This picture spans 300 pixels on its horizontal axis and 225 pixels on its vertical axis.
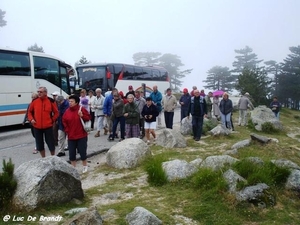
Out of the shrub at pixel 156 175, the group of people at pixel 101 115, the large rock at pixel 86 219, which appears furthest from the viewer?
the group of people at pixel 101 115

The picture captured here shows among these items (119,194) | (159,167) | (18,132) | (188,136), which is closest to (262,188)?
(159,167)

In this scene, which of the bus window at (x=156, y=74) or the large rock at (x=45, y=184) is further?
the bus window at (x=156, y=74)

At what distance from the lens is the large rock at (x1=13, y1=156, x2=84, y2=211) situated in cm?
464

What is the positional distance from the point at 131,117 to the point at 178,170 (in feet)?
12.5

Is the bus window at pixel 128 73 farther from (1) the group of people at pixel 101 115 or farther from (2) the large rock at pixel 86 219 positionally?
(2) the large rock at pixel 86 219

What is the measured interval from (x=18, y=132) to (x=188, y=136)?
22.6 ft

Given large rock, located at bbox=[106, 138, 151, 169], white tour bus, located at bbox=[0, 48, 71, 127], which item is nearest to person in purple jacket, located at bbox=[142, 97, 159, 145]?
large rock, located at bbox=[106, 138, 151, 169]

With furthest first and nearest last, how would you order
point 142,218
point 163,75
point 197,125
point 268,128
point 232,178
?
point 163,75 → point 268,128 → point 197,125 → point 232,178 → point 142,218

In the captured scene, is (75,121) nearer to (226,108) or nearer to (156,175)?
(156,175)

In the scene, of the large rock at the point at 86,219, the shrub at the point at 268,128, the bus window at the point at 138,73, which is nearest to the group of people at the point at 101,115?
the shrub at the point at 268,128

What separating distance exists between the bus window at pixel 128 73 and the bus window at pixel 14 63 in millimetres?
9119

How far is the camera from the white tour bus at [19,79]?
12062 mm

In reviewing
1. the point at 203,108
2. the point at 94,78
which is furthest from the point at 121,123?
the point at 94,78

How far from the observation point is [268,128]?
587 inches
